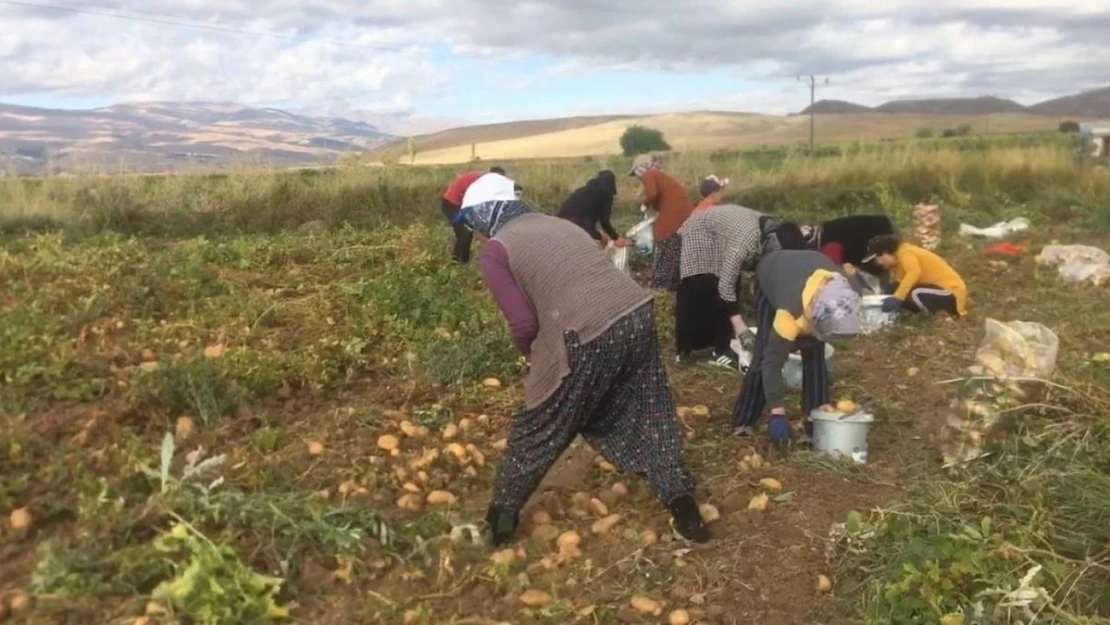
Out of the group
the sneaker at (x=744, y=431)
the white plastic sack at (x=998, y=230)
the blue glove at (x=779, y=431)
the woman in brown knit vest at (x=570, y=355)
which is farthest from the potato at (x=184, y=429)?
the white plastic sack at (x=998, y=230)

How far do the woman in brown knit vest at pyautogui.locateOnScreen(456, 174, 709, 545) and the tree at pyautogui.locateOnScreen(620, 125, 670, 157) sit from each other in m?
31.9

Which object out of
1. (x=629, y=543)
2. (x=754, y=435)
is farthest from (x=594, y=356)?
(x=754, y=435)

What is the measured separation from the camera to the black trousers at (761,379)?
179 inches

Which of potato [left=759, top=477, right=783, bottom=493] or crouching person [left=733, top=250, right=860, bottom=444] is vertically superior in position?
crouching person [left=733, top=250, right=860, bottom=444]

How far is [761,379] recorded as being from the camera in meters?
4.61

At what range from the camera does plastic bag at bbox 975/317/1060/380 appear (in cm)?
454

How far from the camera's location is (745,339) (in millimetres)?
5945

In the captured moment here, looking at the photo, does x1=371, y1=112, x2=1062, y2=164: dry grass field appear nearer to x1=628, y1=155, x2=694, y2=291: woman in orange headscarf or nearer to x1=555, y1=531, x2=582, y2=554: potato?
x1=628, y1=155, x2=694, y2=291: woman in orange headscarf

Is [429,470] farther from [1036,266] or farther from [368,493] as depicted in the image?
[1036,266]

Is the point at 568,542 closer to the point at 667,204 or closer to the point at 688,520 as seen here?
the point at 688,520

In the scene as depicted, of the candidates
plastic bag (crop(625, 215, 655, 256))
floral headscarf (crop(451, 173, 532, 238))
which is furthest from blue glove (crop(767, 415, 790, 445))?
plastic bag (crop(625, 215, 655, 256))

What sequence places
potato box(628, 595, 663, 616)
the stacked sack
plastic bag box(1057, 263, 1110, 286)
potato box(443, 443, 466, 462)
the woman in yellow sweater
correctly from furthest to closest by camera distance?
the stacked sack → plastic bag box(1057, 263, 1110, 286) → the woman in yellow sweater → potato box(443, 443, 466, 462) → potato box(628, 595, 663, 616)

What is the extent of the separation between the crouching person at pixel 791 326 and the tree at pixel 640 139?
30808mm

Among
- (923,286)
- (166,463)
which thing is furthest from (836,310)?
(923,286)
